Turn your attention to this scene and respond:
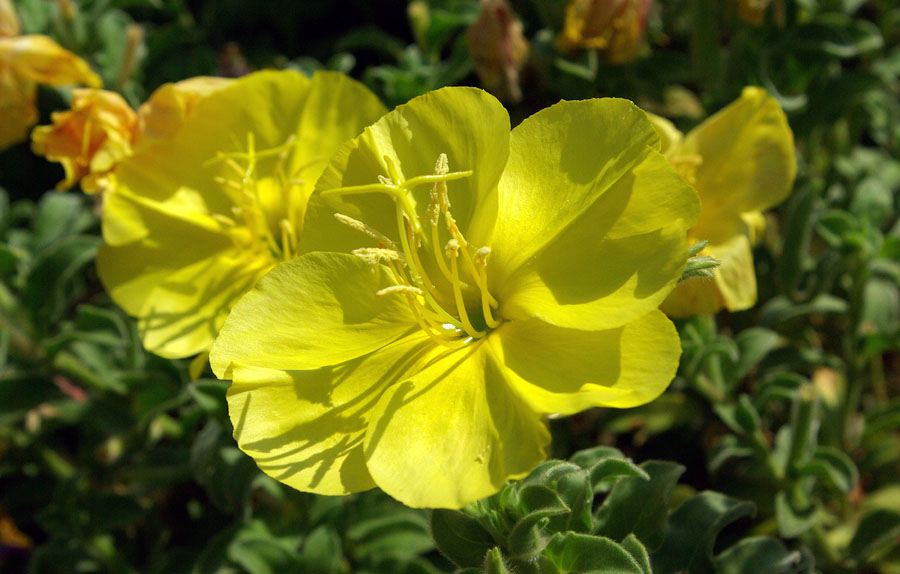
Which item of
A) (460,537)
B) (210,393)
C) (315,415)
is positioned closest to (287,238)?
(210,393)

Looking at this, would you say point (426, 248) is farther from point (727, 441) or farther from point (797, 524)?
point (797, 524)

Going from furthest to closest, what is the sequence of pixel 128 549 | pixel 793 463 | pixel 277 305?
1. pixel 128 549
2. pixel 793 463
3. pixel 277 305

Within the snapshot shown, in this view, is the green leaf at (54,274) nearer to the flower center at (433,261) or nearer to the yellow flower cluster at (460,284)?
the yellow flower cluster at (460,284)

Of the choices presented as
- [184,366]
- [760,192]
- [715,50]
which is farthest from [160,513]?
[715,50]

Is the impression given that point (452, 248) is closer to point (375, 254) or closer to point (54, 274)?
point (375, 254)

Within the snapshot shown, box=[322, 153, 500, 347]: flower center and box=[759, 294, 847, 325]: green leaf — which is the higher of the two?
box=[322, 153, 500, 347]: flower center

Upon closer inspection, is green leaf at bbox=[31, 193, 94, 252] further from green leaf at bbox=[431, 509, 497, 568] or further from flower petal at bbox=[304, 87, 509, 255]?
green leaf at bbox=[431, 509, 497, 568]

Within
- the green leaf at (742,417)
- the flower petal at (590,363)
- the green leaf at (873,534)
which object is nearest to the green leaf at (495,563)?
the flower petal at (590,363)

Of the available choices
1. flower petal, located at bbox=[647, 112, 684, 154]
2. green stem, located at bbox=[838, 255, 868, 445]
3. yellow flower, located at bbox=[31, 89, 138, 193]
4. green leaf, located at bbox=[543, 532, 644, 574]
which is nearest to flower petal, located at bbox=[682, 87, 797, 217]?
flower petal, located at bbox=[647, 112, 684, 154]
